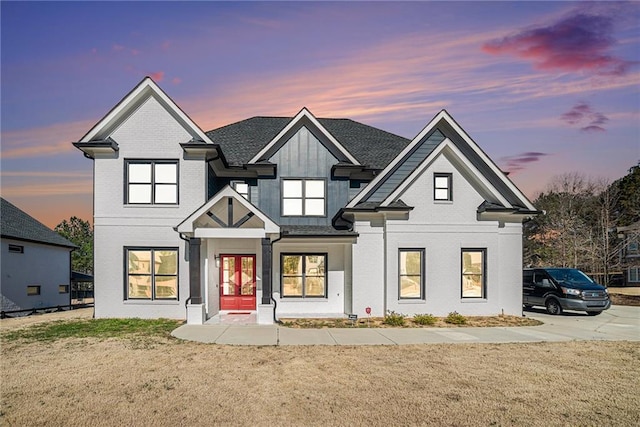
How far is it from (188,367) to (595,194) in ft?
157

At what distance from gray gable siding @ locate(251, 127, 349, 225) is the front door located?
2588mm

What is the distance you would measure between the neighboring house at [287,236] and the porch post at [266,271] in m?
0.12

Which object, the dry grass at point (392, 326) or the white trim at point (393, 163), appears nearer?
the dry grass at point (392, 326)

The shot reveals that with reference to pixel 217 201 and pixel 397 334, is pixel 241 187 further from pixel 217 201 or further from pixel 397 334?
pixel 397 334

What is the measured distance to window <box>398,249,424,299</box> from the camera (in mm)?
16672

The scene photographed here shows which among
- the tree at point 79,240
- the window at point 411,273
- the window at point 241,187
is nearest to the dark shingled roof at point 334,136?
the window at point 241,187

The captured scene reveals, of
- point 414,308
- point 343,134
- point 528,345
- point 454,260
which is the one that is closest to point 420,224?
point 454,260

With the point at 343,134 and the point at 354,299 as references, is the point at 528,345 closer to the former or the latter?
the point at 354,299

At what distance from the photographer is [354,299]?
16.5 metres

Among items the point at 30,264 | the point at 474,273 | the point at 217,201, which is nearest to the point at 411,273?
the point at 474,273

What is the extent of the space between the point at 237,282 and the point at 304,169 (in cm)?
563

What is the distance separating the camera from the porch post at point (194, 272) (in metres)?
15.3

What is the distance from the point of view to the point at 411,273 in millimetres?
16750

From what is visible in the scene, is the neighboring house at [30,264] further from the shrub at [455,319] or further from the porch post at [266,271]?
the shrub at [455,319]
